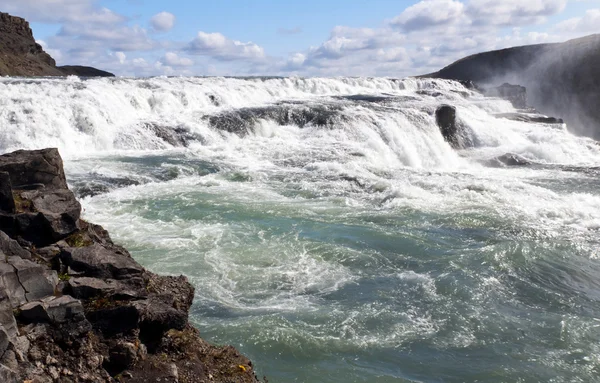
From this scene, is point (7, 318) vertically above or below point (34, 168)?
below

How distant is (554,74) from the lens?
171ft

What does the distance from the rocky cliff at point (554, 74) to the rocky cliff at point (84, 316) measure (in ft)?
140

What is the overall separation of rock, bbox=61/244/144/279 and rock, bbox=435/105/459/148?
Result: 2210cm

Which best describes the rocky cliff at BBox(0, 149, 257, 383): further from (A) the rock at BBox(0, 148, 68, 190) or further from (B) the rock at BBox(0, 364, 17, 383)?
(A) the rock at BBox(0, 148, 68, 190)

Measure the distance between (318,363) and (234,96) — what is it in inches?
922

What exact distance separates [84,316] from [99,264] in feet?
3.58

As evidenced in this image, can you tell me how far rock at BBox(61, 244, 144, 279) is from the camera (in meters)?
5.08

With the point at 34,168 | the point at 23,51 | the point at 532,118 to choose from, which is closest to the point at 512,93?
the point at 532,118

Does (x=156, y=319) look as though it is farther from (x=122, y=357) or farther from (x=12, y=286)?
(x=12, y=286)

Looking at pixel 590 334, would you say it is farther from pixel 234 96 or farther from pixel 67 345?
pixel 234 96

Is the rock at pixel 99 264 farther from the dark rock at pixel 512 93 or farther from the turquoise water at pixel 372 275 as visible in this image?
the dark rock at pixel 512 93

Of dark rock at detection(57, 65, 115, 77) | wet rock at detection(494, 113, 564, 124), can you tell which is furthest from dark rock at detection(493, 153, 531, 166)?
dark rock at detection(57, 65, 115, 77)

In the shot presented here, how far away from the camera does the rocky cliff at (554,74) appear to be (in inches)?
1809

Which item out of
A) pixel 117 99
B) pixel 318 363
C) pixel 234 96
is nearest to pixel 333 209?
pixel 318 363
